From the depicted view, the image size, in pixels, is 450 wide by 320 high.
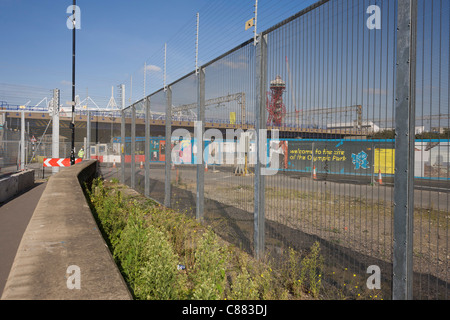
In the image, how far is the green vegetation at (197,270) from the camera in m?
2.84

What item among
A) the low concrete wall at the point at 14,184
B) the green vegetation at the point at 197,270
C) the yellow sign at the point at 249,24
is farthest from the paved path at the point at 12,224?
the yellow sign at the point at 249,24

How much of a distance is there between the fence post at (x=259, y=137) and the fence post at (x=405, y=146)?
87.2 inches

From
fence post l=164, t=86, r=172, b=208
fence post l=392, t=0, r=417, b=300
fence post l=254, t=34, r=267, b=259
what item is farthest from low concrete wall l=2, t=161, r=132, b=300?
fence post l=164, t=86, r=172, b=208

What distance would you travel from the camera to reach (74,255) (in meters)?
A: 2.79

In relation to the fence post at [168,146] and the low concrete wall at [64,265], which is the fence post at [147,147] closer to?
the fence post at [168,146]

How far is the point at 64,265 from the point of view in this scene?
8.33 feet

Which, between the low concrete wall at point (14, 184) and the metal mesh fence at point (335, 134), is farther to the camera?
the low concrete wall at point (14, 184)

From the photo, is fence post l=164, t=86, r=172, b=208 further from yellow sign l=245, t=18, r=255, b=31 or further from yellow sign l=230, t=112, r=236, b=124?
yellow sign l=245, t=18, r=255, b=31

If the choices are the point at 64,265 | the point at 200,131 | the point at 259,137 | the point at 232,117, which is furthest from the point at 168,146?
the point at 64,265

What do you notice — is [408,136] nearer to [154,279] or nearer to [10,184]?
[154,279]

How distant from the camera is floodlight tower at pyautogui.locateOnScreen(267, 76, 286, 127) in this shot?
14.6 ft

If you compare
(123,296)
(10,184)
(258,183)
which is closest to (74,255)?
(123,296)

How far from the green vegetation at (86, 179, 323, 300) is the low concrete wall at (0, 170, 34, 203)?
6.27m

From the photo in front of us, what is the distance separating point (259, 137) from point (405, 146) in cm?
232
